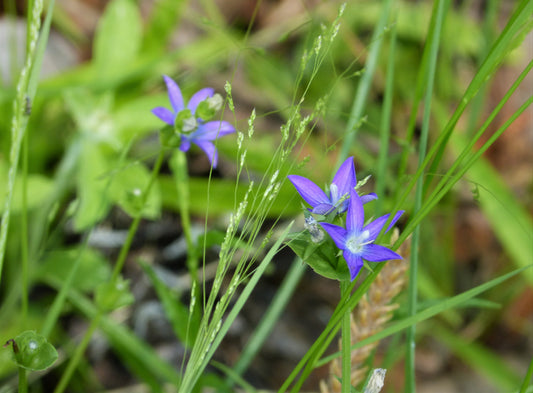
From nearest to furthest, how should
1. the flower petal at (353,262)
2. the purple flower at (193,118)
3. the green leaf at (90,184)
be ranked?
the flower petal at (353,262)
the purple flower at (193,118)
the green leaf at (90,184)

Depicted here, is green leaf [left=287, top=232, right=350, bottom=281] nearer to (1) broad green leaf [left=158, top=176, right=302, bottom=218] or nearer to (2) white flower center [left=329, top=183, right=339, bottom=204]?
(2) white flower center [left=329, top=183, right=339, bottom=204]

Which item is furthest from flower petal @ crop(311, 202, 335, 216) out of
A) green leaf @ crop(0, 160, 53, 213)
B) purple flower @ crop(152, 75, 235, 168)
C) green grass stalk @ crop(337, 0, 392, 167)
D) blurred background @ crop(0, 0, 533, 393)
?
green leaf @ crop(0, 160, 53, 213)

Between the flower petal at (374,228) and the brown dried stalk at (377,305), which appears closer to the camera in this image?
the flower petal at (374,228)

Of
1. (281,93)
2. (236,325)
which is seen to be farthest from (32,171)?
(281,93)

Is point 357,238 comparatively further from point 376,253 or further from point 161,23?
point 161,23

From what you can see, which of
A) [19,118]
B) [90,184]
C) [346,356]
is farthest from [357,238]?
[90,184]

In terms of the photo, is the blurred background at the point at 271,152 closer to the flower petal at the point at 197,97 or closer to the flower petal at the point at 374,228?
the flower petal at the point at 197,97

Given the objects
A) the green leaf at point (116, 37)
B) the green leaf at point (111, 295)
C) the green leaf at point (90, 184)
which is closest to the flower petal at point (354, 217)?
the green leaf at point (111, 295)
